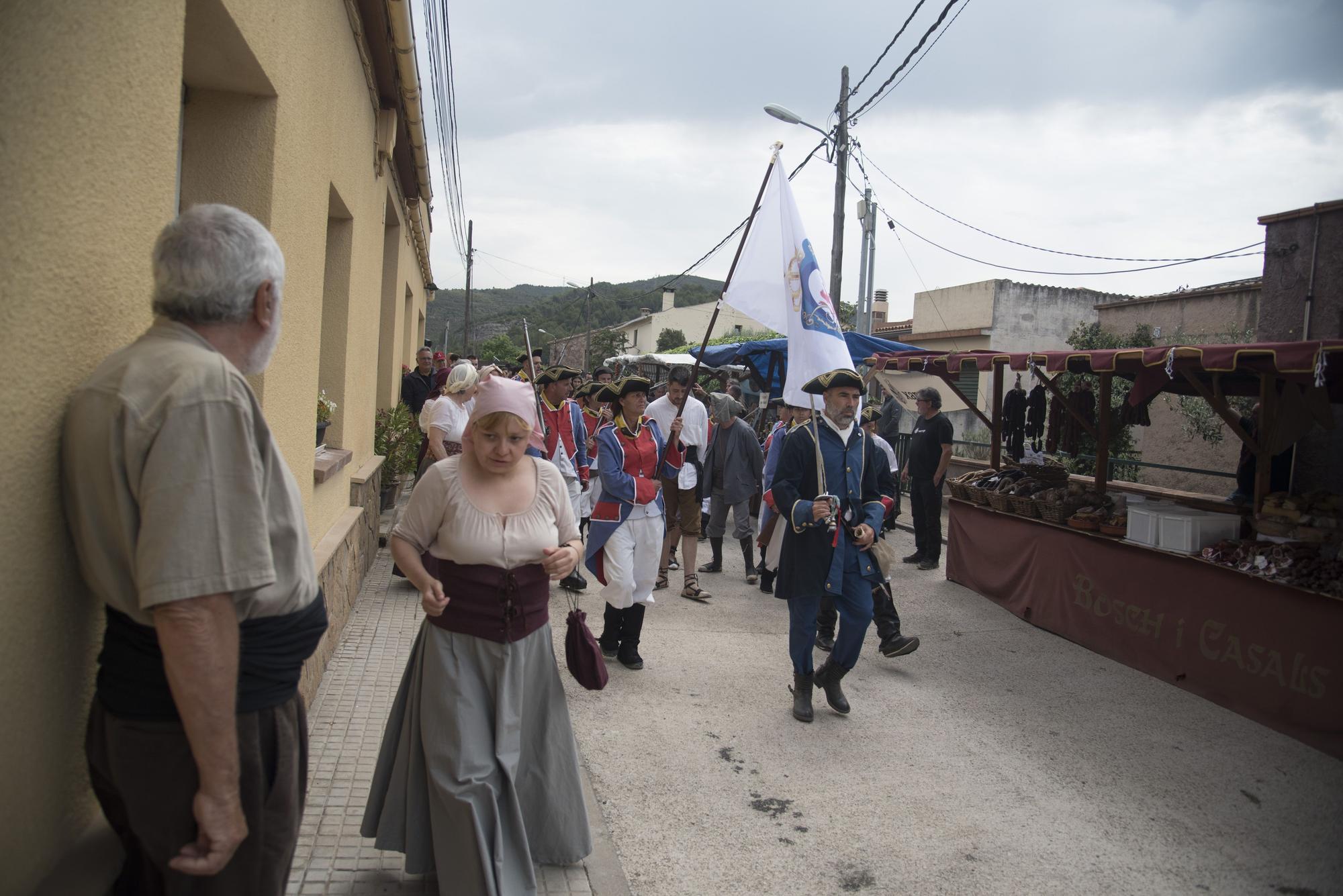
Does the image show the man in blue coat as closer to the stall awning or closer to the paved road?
the paved road

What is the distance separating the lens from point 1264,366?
5.54 meters

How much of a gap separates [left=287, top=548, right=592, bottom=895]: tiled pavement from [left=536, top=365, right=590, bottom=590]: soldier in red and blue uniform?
1.84 metres

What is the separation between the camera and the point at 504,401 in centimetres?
303

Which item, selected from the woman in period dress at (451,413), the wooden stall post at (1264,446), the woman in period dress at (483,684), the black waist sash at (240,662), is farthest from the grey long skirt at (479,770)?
the wooden stall post at (1264,446)

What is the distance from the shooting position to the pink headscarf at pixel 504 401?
9.92 ft

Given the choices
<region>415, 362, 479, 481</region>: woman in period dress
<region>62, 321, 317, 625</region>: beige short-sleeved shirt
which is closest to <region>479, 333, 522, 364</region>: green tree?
<region>415, 362, 479, 481</region>: woman in period dress

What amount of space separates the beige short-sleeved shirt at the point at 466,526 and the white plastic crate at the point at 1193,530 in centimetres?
494

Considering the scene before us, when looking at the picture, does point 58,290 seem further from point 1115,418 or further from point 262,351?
point 1115,418

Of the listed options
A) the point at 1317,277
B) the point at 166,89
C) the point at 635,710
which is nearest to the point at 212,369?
the point at 166,89

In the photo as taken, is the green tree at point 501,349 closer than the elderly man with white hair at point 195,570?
No

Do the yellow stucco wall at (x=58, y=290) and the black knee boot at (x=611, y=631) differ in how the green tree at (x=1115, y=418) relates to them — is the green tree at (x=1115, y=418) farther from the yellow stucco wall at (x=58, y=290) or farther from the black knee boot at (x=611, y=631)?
Result: the yellow stucco wall at (x=58, y=290)

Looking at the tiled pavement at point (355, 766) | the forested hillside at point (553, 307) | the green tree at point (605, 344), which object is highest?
the forested hillside at point (553, 307)

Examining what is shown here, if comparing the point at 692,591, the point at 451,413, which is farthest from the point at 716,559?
the point at 451,413

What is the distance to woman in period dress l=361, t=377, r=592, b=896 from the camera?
293 centimetres
